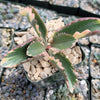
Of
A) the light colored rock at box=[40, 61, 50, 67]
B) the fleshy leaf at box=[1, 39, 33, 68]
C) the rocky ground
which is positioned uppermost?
the fleshy leaf at box=[1, 39, 33, 68]

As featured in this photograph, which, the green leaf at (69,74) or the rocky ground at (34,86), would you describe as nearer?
the green leaf at (69,74)

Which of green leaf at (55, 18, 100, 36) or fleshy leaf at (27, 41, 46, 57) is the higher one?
green leaf at (55, 18, 100, 36)

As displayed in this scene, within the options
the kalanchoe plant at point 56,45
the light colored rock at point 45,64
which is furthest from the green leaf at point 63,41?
the light colored rock at point 45,64

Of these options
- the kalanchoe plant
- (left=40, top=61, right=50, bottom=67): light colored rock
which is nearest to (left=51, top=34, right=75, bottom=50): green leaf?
the kalanchoe plant

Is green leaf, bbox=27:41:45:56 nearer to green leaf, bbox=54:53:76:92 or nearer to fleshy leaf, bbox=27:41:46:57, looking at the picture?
fleshy leaf, bbox=27:41:46:57

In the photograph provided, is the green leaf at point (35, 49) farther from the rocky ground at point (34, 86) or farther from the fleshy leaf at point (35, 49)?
the rocky ground at point (34, 86)
